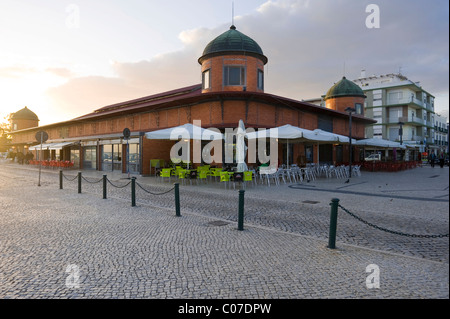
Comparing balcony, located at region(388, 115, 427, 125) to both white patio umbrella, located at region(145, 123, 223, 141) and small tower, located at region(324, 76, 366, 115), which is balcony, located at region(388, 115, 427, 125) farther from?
white patio umbrella, located at region(145, 123, 223, 141)

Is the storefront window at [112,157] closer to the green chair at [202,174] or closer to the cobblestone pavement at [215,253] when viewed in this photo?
the green chair at [202,174]

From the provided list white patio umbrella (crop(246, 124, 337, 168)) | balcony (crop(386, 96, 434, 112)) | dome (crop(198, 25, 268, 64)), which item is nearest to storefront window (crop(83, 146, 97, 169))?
dome (crop(198, 25, 268, 64))

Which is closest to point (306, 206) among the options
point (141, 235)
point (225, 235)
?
point (225, 235)

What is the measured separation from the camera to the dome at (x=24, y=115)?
60.5 m

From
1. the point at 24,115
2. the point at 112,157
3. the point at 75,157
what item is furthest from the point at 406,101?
the point at 24,115

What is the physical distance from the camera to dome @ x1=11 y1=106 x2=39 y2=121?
60.5m

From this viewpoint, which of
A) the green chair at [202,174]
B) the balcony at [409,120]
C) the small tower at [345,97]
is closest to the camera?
the green chair at [202,174]

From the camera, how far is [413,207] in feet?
29.2

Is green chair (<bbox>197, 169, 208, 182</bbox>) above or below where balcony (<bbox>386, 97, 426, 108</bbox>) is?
below

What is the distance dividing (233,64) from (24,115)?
57248 mm

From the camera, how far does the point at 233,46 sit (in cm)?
2158

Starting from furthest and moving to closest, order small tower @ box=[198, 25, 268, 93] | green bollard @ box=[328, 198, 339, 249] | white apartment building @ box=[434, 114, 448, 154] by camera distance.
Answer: white apartment building @ box=[434, 114, 448, 154]
small tower @ box=[198, 25, 268, 93]
green bollard @ box=[328, 198, 339, 249]

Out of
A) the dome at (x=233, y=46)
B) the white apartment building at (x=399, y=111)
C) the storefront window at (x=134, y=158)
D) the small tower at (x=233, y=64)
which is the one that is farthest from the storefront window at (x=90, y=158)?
the white apartment building at (x=399, y=111)
